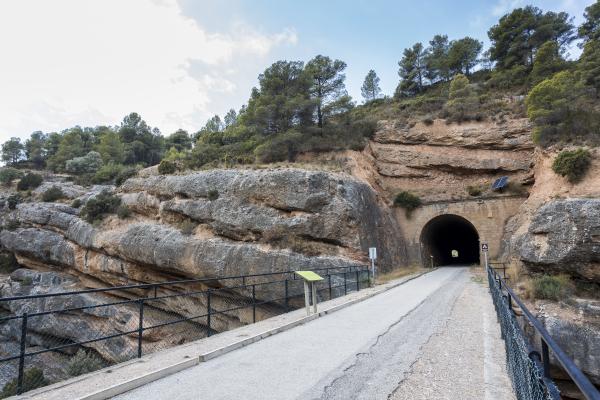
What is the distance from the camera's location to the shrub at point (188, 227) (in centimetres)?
2299

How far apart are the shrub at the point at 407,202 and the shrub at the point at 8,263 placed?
35.5m

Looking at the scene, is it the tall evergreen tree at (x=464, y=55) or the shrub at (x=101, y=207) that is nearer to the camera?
the shrub at (x=101, y=207)

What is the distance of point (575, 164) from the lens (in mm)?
20297

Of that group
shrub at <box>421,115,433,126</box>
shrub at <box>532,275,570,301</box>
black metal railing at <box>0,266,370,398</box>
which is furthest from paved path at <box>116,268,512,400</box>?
shrub at <box>421,115,433,126</box>

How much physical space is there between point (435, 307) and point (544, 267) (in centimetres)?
962

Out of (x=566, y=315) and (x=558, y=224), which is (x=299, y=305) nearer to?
(x=566, y=315)

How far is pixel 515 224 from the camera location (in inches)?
1025

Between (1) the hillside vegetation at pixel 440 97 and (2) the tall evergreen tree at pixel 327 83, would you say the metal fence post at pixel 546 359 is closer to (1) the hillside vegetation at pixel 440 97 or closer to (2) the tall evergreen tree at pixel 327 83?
(1) the hillside vegetation at pixel 440 97

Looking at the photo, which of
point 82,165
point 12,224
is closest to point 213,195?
point 12,224

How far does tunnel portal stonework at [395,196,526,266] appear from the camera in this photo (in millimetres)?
27906

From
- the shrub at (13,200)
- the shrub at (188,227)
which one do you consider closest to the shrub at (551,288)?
the shrub at (188,227)

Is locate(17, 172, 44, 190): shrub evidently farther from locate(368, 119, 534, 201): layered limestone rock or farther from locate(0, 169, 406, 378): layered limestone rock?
locate(368, 119, 534, 201): layered limestone rock

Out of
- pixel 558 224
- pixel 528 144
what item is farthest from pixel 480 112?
pixel 558 224

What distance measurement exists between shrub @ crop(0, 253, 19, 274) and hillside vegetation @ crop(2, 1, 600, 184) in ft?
37.6
